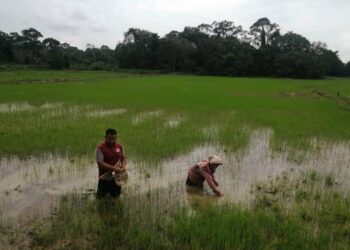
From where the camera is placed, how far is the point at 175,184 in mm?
7105

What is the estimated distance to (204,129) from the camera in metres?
12.8

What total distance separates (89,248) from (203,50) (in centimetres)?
6249

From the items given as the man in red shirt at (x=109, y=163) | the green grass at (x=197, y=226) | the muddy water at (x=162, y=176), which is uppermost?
the man in red shirt at (x=109, y=163)

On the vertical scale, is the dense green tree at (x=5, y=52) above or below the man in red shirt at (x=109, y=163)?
above

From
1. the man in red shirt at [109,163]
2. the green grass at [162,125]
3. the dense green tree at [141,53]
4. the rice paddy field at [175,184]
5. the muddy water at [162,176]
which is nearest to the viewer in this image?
the rice paddy field at [175,184]

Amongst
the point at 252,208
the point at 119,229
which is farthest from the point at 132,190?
the point at 252,208

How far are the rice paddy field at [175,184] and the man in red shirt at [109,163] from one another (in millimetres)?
206

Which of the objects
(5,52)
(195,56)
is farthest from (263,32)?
(5,52)

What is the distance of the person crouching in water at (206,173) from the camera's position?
20.8 feet

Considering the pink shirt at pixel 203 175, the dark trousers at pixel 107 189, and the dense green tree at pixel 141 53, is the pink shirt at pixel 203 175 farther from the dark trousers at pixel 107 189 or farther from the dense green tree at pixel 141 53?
the dense green tree at pixel 141 53

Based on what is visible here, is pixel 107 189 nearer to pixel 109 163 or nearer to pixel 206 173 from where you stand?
pixel 109 163

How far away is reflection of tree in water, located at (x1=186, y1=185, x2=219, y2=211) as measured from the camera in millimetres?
5945

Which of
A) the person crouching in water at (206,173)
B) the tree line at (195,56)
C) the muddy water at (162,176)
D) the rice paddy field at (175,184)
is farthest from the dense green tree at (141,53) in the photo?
the person crouching in water at (206,173)

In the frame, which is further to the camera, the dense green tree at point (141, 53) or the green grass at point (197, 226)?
the dense green tree at point (141, 53)
